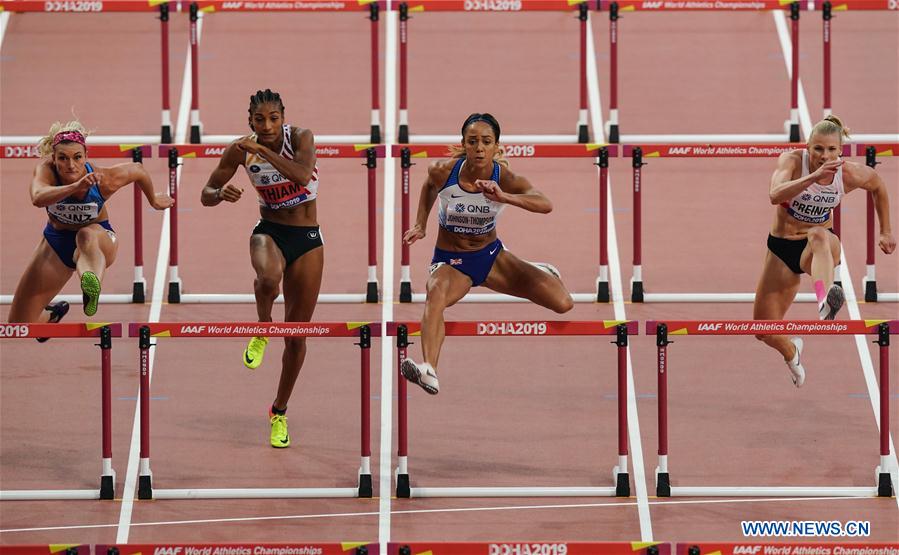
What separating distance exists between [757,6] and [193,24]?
14.1 ft

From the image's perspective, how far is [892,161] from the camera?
629 inches

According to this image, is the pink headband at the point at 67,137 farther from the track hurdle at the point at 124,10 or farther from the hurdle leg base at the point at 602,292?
the hurdle leg base at the point at 602,292

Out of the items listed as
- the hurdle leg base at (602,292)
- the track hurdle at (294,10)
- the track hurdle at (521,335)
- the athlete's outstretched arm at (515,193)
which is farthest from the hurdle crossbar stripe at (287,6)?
the track hurdle at (521,335)

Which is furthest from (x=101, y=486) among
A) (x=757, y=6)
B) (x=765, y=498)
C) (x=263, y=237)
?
(x=757, y=6)

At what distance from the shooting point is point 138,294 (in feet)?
47.3

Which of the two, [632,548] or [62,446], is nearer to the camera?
[632,548]

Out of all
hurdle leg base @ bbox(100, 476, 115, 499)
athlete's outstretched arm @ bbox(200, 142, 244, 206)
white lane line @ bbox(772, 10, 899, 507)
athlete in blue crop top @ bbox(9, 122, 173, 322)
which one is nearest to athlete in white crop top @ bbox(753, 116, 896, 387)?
white lane line @ bbox(772, 10, 899, 507)

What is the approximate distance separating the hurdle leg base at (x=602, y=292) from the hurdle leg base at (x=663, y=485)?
2.56 meters

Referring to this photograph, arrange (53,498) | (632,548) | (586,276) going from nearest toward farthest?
(632,548) < (53,498) < (586,276)

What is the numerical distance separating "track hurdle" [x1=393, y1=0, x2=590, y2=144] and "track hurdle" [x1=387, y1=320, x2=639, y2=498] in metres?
4.02

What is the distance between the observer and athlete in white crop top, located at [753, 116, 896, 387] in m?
11.8

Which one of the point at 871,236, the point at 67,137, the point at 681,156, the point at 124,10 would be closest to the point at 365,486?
the point at 67,137

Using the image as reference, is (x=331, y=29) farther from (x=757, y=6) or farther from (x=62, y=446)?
(x=62, y=446)

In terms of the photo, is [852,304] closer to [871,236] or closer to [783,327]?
[871,236]
